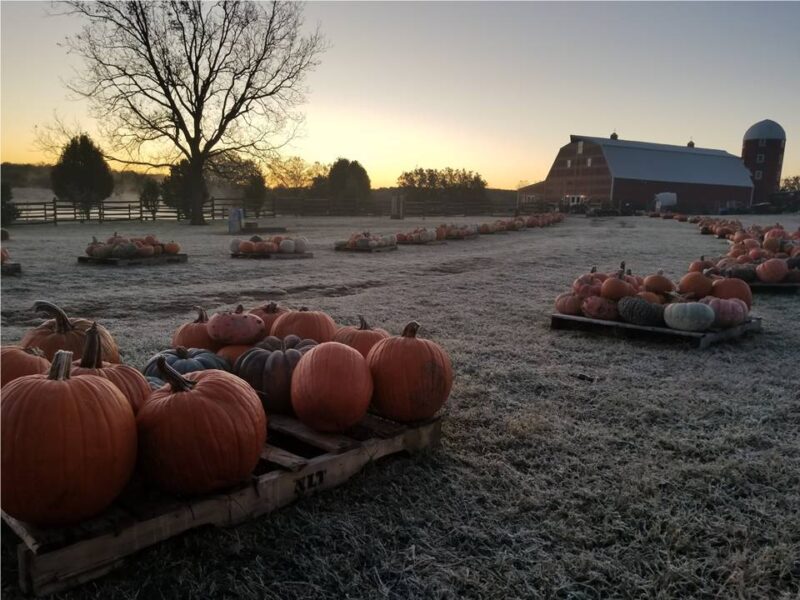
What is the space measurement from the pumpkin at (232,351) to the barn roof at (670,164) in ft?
185

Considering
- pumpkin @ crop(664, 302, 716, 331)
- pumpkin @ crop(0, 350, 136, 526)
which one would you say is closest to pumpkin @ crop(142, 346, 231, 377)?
pumpkin @ crop(0, 350, 136, 526)

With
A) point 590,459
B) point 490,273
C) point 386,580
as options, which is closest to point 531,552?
A: point 386,580

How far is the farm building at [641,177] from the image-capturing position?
55094 millimetres

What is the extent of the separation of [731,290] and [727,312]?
86 centimetres

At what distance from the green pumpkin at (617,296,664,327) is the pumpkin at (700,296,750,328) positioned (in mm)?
476

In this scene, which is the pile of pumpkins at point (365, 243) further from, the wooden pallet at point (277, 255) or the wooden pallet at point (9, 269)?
the wooden pallet at point (9, 269)

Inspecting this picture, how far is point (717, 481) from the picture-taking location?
267 centimetres

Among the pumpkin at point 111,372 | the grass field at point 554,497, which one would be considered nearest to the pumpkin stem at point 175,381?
the pumpkin at point 111,372

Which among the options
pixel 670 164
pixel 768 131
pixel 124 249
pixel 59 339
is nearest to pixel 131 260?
pixel 124 249

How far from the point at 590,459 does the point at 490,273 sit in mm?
8012

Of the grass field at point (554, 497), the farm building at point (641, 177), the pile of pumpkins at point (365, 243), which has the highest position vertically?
the farm building at point (641, 177)

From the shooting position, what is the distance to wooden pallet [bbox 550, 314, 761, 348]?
5.13 m

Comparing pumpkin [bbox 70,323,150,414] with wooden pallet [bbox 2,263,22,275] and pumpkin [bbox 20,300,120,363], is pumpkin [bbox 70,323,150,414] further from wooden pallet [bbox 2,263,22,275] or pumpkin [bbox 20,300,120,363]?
wooden pallet [bbox 2,263,22,275]

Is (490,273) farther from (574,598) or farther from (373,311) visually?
(574,598)
